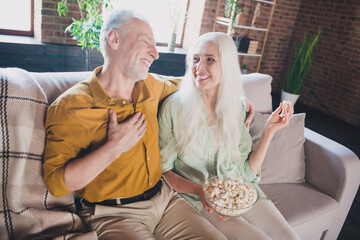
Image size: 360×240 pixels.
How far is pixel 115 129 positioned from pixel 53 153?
245 millimetres

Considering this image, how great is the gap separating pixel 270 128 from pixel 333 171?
2.14 feet

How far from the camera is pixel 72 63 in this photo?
3422 mm

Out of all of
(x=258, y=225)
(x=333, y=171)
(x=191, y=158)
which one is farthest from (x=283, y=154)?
(x=191, y=158)

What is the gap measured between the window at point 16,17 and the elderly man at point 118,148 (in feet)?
8.73

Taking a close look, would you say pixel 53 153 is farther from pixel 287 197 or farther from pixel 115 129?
pixel 287 197

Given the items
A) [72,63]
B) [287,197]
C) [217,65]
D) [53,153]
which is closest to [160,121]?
[217,65]

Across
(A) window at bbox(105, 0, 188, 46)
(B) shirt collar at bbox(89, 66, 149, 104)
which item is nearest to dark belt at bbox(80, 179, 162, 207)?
(B) shirt collar at bbox(89, 66, 149, 104)

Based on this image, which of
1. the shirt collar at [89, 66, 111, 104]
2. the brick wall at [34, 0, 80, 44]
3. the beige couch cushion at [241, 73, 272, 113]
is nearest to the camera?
the shirt collar at [89, 66, 111, 104]

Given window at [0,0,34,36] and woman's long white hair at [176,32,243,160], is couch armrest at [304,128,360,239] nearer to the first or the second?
woman's long white hair at [176,32,243,160]

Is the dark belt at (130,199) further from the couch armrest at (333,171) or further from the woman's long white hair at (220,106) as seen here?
the couch armrest at (333,171)

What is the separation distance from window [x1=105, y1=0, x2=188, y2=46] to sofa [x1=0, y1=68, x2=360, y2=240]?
230 centimetres

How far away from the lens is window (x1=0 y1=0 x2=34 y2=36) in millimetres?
3266

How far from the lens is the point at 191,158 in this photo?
1489 millimetres

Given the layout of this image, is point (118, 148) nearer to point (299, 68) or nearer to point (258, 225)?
point (258, 225)
